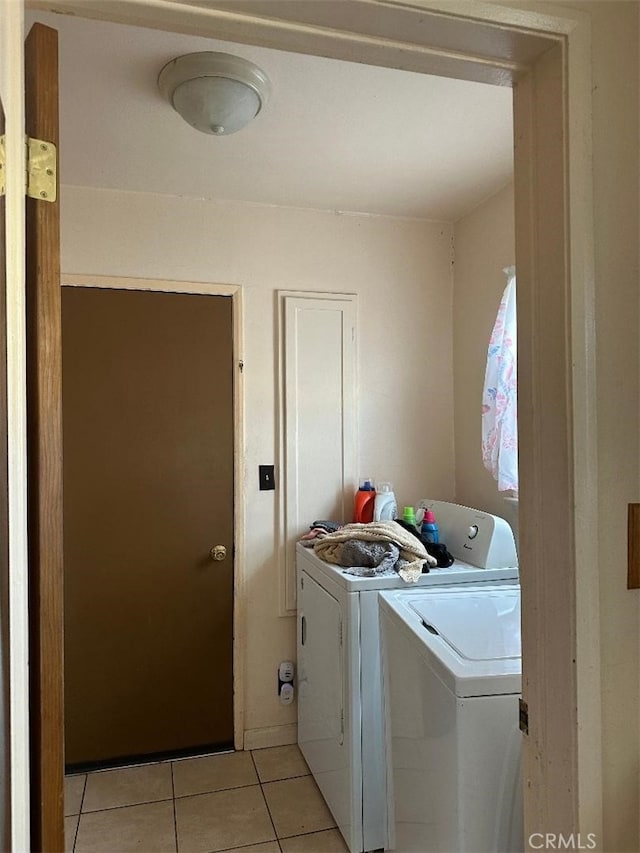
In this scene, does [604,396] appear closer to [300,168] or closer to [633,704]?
[633,704]

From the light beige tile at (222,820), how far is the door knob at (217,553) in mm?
919

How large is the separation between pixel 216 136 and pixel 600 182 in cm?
151

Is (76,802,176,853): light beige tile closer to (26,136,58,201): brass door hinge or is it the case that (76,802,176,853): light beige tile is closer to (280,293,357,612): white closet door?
(280,293,357,612): white closet door

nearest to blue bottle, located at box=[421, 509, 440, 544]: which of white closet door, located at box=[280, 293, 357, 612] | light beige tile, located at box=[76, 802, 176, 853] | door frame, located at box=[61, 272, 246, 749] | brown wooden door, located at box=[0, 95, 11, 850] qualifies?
white closet door, located at box=[280, 293, 357, 612]

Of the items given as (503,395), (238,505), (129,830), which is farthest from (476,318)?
(129,830)

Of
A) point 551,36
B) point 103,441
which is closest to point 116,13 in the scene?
point 551,36

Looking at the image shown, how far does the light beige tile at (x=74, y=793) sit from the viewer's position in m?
2.17

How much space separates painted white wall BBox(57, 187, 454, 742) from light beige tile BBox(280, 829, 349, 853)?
583 millimetres

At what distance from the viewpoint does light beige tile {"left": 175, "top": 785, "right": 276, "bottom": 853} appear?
200cm

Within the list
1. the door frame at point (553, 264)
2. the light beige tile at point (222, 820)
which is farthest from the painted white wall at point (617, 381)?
the light beige tile at point (222, 820)

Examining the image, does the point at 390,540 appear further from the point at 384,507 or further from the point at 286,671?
the point at 286,671

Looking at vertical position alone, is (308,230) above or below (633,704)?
above

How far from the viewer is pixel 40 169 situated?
0.74m

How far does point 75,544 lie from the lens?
239 centimetres
